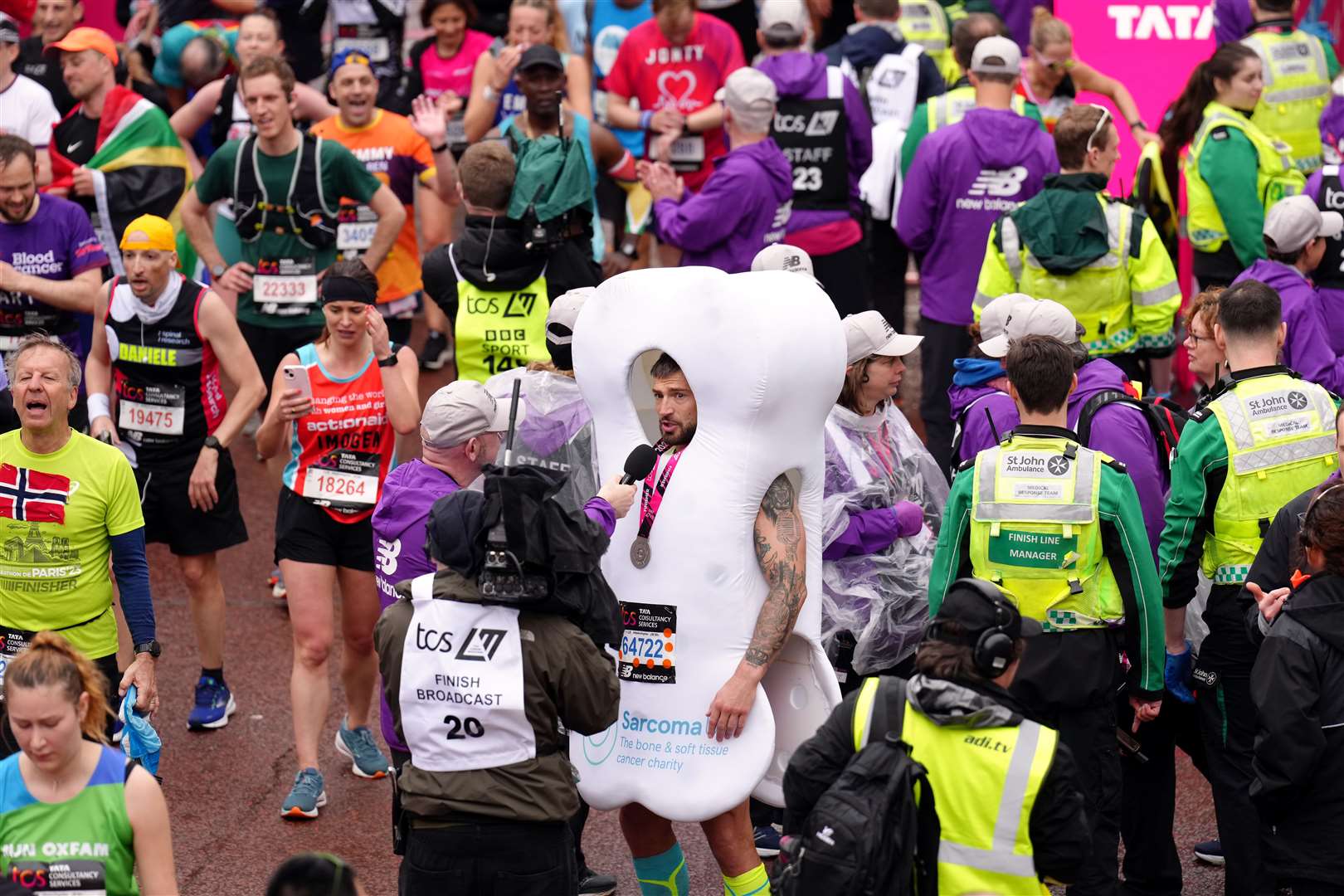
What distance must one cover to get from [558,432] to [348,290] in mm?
1138

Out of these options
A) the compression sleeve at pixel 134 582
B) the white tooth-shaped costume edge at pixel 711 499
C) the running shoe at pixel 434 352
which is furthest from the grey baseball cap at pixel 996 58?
the compression sleeve at pixel 134 582

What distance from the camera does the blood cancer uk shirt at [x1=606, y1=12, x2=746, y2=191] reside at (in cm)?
1015

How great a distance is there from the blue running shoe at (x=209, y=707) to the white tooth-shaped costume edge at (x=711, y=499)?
2.72m

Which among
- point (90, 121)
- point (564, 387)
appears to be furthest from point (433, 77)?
point (564, 387)

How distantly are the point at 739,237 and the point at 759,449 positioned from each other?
3494mm

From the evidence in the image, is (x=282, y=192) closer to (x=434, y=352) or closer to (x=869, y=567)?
(x=434, y=352)

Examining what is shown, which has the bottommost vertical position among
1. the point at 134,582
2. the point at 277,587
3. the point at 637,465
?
the point at 277,587

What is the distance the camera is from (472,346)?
699 cm

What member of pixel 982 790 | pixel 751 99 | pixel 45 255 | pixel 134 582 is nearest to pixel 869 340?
pixel 982 790

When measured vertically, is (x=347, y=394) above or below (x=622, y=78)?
below

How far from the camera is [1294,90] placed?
973cm

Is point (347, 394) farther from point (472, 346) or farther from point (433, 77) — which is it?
point (433, 77)

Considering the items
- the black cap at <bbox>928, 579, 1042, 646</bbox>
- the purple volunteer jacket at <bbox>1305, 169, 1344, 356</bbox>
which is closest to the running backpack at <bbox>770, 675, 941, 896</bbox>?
the black cap at <bbox>928, 579, 1042, 646</bbox>

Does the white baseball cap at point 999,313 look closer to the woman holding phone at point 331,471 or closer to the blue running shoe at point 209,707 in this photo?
the woman holding phone at point 331,471
